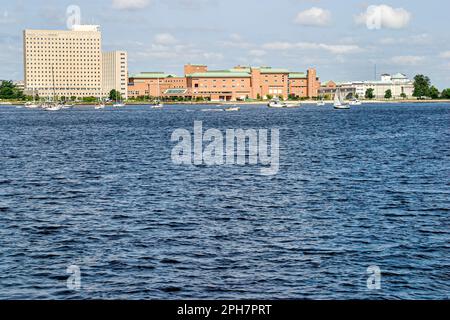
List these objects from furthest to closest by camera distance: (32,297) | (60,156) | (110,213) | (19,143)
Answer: (19,143), (60,156), (110,213), (32,297)

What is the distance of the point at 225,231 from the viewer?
79.5 feet

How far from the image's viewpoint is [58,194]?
111 ft

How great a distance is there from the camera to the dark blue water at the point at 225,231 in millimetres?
17672

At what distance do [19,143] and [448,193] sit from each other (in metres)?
52.8

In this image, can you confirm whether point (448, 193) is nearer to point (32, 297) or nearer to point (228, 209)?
point (228, 209)

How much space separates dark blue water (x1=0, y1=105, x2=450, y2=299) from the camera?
17672 mm

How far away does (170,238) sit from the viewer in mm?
23016

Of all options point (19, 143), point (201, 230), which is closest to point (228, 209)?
point (201, 230)
